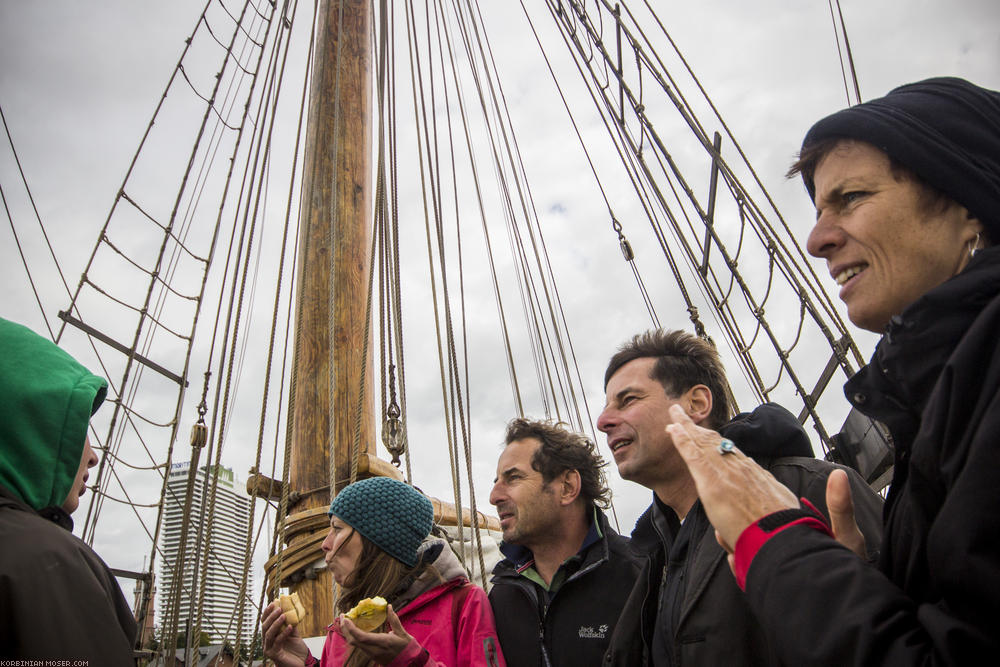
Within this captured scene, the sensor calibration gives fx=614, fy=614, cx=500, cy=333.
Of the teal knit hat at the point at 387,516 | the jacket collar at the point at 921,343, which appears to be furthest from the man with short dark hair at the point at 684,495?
the teal knit hat at the point at 387,516

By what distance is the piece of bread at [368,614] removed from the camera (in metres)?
1.73

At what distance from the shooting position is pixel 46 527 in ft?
3.35

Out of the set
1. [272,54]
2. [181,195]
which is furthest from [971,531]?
[181,195]

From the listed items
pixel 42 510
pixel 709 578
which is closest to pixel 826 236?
pixel 709 578

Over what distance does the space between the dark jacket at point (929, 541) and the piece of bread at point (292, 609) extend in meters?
1.67

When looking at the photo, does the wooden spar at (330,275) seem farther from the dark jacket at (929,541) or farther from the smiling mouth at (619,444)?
the dark jacket at (929,541)

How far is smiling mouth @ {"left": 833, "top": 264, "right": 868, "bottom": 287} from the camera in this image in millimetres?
1013

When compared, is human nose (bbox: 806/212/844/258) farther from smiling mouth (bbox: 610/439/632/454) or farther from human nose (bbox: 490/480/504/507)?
human nose (bbox: 490/480/504/507)

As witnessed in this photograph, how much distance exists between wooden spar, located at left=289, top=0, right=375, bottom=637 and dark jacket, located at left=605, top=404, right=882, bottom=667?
1.32 metres

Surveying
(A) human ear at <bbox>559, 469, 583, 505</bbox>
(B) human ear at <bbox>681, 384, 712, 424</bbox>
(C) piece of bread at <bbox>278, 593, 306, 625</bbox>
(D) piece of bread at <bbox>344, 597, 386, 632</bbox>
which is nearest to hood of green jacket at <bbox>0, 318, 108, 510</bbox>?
(D) piece of bread at <bbox>344, 597, 386, 632</bbox>

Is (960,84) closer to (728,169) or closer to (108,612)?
(108,612)

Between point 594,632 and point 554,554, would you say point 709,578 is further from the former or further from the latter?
point 554,554

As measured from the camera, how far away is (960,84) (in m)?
0.98

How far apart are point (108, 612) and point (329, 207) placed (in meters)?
3.14
